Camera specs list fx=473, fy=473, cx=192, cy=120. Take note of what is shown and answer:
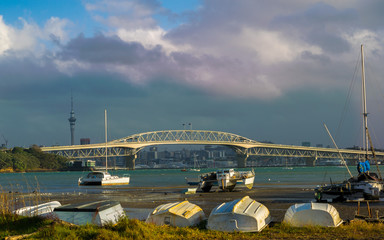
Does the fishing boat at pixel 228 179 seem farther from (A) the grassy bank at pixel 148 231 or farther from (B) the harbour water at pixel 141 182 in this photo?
(A) the grassy bank at pixel 148 231

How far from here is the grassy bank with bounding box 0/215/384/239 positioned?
15.0 metres

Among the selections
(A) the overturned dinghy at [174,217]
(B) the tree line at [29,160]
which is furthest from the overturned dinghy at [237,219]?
(B) the tree line at [29,160]

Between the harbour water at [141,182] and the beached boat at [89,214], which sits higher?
the beached boat at [89,214]

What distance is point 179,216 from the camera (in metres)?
17.2

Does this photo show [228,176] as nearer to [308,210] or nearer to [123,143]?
[308,210]

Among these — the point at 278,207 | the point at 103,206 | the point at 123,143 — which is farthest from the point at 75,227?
the point at 123,143

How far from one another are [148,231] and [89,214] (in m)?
2.61

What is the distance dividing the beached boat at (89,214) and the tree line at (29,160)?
164130mm

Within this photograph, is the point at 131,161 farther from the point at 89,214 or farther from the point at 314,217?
the point at 314,217

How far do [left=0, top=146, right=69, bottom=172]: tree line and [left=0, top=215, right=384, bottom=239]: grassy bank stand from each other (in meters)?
164

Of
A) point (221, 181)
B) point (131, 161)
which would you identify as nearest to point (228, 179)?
point (221, 181)

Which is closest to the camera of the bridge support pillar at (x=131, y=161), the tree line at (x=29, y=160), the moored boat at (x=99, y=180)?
the moored boat at (x=99, y=180)

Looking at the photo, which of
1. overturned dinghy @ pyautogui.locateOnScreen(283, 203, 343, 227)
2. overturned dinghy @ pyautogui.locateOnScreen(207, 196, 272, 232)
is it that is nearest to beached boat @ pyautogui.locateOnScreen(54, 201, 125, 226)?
overturned dinghy @ pyautogui.locateOnScreen(207, 196, 272, 232)

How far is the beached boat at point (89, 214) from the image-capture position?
16.5m
